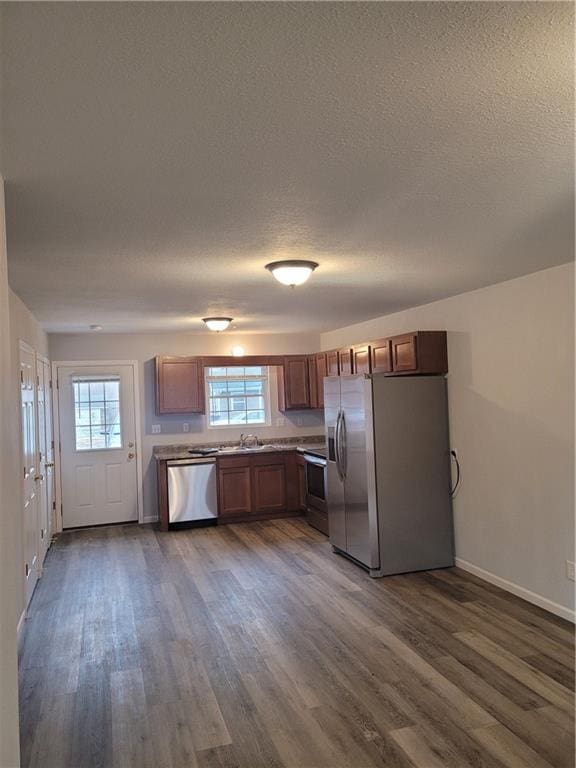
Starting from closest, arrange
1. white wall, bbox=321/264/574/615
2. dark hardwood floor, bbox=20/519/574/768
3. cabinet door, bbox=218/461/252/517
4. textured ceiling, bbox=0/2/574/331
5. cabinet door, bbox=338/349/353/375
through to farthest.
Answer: textured ceiling, bbox=0/2/574/331
dark hardwood floor, bbox=20/519/574/768
white wall, bbox=321/264/574/615
cabinet door, bbox=338/349/353/375
cabinet door, bbox=218/461/252/517

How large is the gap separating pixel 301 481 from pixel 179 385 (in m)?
2.01

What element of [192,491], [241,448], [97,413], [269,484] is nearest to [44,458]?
[97,413]

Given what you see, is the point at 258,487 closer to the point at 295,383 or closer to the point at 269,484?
the point at 269,484

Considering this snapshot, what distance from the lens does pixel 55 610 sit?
425 cm

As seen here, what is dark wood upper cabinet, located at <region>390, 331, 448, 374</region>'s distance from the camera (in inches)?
193

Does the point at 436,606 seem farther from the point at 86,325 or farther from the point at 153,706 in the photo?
the point at 86,325

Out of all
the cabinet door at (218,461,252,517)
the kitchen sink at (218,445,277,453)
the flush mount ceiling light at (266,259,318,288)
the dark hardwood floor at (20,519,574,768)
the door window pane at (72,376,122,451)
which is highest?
the flush mount ceiling light at (266,259,318,288)

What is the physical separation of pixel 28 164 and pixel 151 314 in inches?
140

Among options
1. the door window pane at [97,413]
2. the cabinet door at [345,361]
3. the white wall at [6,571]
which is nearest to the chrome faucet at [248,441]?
the door window pane at [97,413]

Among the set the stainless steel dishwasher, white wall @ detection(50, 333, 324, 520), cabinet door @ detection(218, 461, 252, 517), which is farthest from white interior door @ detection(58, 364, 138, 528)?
cabinet door @ detection(218, 461, 252, 517)

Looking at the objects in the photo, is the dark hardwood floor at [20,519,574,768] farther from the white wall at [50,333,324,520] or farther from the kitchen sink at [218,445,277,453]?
the white wall at [50,333,324,520]

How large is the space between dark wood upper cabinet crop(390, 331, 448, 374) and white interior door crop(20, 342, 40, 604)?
3173 millimetres

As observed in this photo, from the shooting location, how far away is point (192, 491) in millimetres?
6859

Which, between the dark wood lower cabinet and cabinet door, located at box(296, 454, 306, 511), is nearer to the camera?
the dark wood lower cabinet
